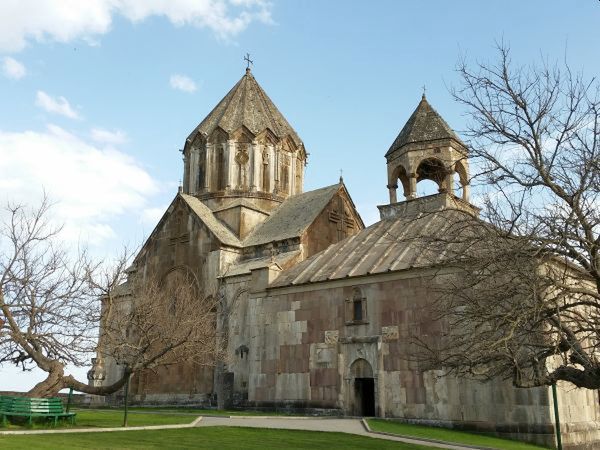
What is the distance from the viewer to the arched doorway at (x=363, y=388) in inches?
786

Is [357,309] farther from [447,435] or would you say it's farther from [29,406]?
[29,406]

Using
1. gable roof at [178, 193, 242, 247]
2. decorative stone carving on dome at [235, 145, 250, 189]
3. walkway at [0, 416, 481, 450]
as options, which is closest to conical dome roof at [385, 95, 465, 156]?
gable roof at [178, 193, 242, 247]

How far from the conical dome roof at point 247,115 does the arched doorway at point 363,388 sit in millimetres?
15387

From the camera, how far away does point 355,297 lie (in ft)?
67.9

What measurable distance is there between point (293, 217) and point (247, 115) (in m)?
7.56

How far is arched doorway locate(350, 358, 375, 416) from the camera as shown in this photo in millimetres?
19969

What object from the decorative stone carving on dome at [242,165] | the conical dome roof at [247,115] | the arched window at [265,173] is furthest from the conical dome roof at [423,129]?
the conical dome roof at [247,115]

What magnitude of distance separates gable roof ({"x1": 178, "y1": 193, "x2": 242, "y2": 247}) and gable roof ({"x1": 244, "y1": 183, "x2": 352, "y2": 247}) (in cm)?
75

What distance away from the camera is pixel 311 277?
72.4 ft

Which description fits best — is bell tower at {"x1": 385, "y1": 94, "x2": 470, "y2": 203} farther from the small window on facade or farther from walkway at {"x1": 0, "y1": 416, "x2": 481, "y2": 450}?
walkway at {"x1": 0, "y1": 416, "x2": 481, "y2": 450}

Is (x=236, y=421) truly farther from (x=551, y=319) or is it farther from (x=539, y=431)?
(x=551, y=319)

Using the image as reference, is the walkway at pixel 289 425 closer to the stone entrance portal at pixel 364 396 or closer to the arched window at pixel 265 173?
the stone entrance portal at pixel 364 396

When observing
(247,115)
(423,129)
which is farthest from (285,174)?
(423,129)

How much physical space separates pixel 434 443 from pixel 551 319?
5.82 m
